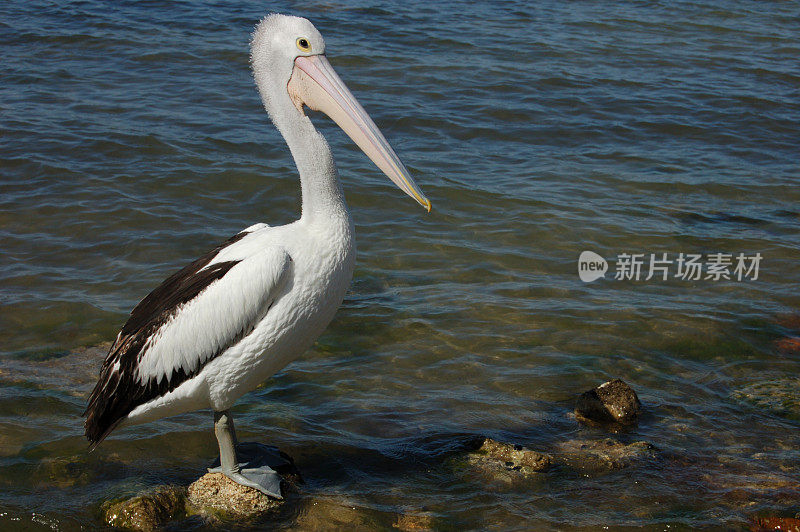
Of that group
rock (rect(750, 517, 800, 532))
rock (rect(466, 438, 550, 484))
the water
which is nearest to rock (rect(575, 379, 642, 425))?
the water

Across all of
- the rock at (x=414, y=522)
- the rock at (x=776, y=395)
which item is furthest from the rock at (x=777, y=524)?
the rock at (x=414, y=522)

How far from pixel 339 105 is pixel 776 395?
9.58ft

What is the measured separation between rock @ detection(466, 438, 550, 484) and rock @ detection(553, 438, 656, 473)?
0.16 m

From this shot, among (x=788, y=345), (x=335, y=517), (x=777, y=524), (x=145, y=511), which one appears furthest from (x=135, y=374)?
(x=788, y=345)

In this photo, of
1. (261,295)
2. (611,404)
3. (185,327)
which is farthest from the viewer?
(611,404)

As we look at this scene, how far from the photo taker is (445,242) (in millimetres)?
6598

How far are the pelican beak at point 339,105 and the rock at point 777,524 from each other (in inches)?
75.3

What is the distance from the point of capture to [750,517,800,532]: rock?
11.4 feet

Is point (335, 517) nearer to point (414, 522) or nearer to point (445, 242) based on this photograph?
point (414, 522)

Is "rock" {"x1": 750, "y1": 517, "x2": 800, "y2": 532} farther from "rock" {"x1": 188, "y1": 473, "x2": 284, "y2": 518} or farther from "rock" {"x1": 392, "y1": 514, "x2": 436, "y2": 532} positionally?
"rock" {"x1": 188, "y1": 473, "x2": 284, "y2": 518}

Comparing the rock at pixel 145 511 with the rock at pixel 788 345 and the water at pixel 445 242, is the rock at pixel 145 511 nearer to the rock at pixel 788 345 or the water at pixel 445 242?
the water at pixel 445 242

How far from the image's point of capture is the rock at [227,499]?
361 centimetres

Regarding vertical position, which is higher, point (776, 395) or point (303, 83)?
point (303, 83)

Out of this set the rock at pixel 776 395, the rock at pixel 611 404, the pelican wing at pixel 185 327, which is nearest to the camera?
the pelican wing at pixel 185 327
